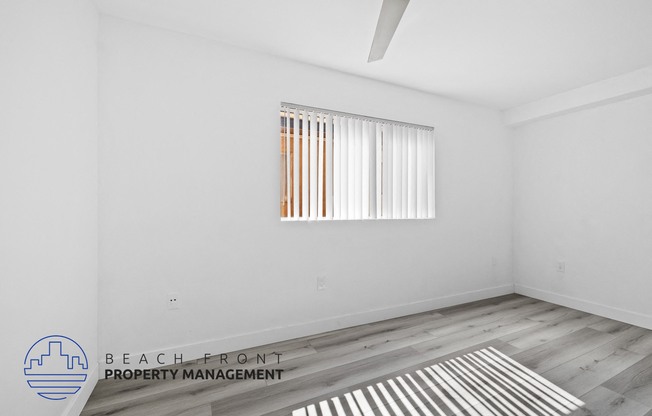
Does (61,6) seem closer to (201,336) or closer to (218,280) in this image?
(218,280)

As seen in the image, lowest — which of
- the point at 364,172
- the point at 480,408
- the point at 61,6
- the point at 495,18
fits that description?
the point at 480,408

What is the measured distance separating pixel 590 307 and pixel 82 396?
4.75 m

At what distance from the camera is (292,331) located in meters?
2.68

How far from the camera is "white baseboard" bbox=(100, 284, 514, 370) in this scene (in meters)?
2.23

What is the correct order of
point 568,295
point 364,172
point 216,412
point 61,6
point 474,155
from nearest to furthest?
point 61,6
point 216,412
point 364,172
point 568,295
point 474,155

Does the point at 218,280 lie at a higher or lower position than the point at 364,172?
lower

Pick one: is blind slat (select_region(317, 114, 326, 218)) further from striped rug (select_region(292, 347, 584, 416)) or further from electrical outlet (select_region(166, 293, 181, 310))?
striped rug (select_region(292, 347, 584, 416))

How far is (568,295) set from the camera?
358 centimetres

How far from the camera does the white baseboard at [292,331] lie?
2230 mm

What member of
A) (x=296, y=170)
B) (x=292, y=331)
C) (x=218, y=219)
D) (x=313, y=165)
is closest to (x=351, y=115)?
(x=313, y=165)

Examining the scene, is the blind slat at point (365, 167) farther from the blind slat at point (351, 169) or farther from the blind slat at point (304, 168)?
the blind slat at point (304, 168)

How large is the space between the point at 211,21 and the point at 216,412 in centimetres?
260

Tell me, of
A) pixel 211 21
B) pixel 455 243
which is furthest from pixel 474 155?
pixel 211 21

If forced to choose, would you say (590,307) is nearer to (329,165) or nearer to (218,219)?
(329,165)
